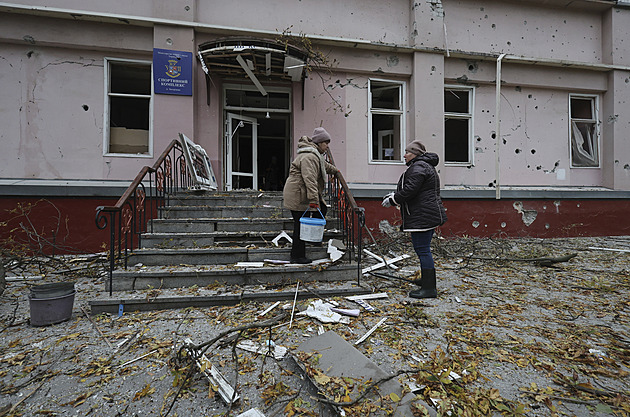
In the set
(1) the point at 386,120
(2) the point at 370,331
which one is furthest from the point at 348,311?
(1) the point at 386,120

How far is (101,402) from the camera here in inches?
74.7

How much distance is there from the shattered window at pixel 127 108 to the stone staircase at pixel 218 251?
94.3 inches

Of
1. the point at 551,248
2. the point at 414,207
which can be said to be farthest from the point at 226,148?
the point at 551,248

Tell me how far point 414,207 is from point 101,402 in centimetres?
330

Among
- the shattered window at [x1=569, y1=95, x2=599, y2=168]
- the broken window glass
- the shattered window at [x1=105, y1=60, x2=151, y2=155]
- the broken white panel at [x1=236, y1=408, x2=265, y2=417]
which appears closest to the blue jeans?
the broken white panel at [x1=236, y1=408, x2=265, y2=417]

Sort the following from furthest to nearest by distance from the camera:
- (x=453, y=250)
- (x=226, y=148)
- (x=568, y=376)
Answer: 1. (x=226, y=148)
2. (x=453, y=250)
3. (x=568, y=376)

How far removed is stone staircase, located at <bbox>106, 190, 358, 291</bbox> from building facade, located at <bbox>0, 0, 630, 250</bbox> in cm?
209

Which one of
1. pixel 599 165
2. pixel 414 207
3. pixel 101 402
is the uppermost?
pixel 599 165

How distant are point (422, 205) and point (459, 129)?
18.7 feet

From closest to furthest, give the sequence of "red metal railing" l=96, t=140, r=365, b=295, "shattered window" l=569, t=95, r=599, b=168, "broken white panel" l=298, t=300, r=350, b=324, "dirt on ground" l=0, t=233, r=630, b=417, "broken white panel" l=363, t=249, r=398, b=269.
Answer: "dirt on ground" l=0, t=233, r=630, b=417, "broken white panel" l=298, t=300, r=350, b=324, "red metal railing" l=96, t=140, r=365, b=295, "broken white panel" l=363, t=249, r=398, b=269, "shattered window" l=569, t=95, r=599, b=168

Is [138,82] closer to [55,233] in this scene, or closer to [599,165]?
[55,233]

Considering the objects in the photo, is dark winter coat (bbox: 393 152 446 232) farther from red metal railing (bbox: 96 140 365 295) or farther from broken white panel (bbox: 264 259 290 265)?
broken white panel (bbox: 264 259 290 265)

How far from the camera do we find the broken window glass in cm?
799

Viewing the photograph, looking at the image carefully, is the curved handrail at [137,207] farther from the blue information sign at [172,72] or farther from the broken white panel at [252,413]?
the broken white panel at [252,413]
